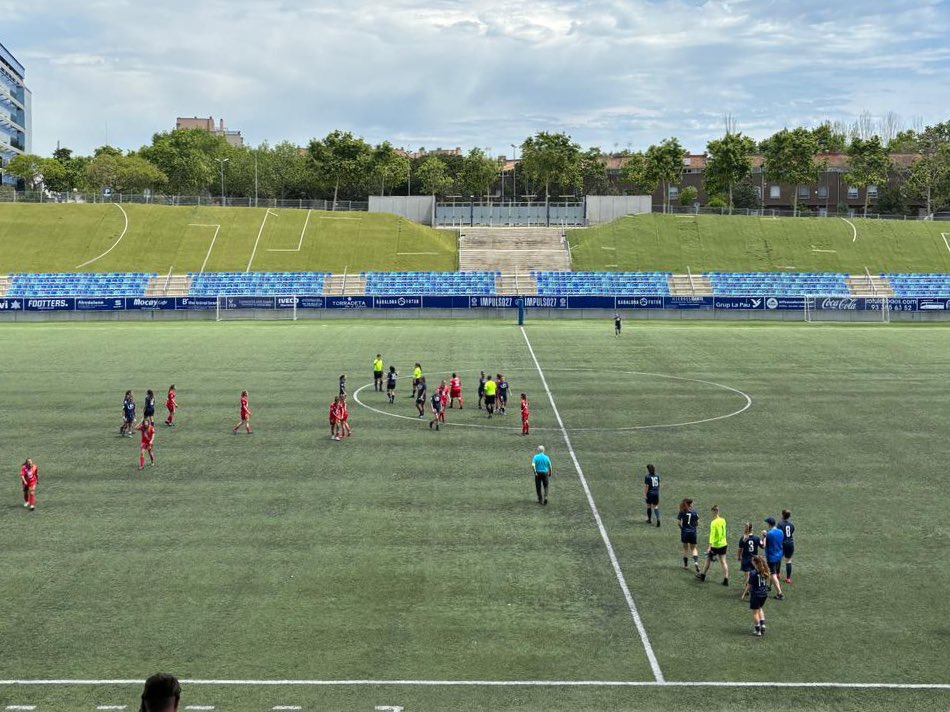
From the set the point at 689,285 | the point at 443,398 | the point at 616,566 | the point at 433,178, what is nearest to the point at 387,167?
the point at 433,178

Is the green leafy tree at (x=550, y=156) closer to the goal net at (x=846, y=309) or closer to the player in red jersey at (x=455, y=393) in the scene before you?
the goal net at (x=846, y=309)

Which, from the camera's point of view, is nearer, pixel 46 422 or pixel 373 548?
pixel 373 548

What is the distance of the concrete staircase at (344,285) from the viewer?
89188 mm

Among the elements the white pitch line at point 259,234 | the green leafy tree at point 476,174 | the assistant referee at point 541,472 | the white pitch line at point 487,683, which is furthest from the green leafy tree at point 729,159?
the white pitch line at point 487,683

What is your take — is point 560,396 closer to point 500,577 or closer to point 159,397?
point 159,397

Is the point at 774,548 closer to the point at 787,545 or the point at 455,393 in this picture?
the point at 787,545

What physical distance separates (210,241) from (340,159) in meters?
36.5

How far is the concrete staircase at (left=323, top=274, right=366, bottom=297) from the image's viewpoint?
89188 millimetres

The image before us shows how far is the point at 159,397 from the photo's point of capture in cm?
4106

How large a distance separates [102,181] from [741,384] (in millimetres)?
115181

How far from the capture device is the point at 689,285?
9300 cm

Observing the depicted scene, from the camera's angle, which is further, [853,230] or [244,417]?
[853,230]

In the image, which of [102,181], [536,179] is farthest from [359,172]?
[102,181]

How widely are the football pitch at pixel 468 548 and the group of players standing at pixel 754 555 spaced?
394 millimetres
